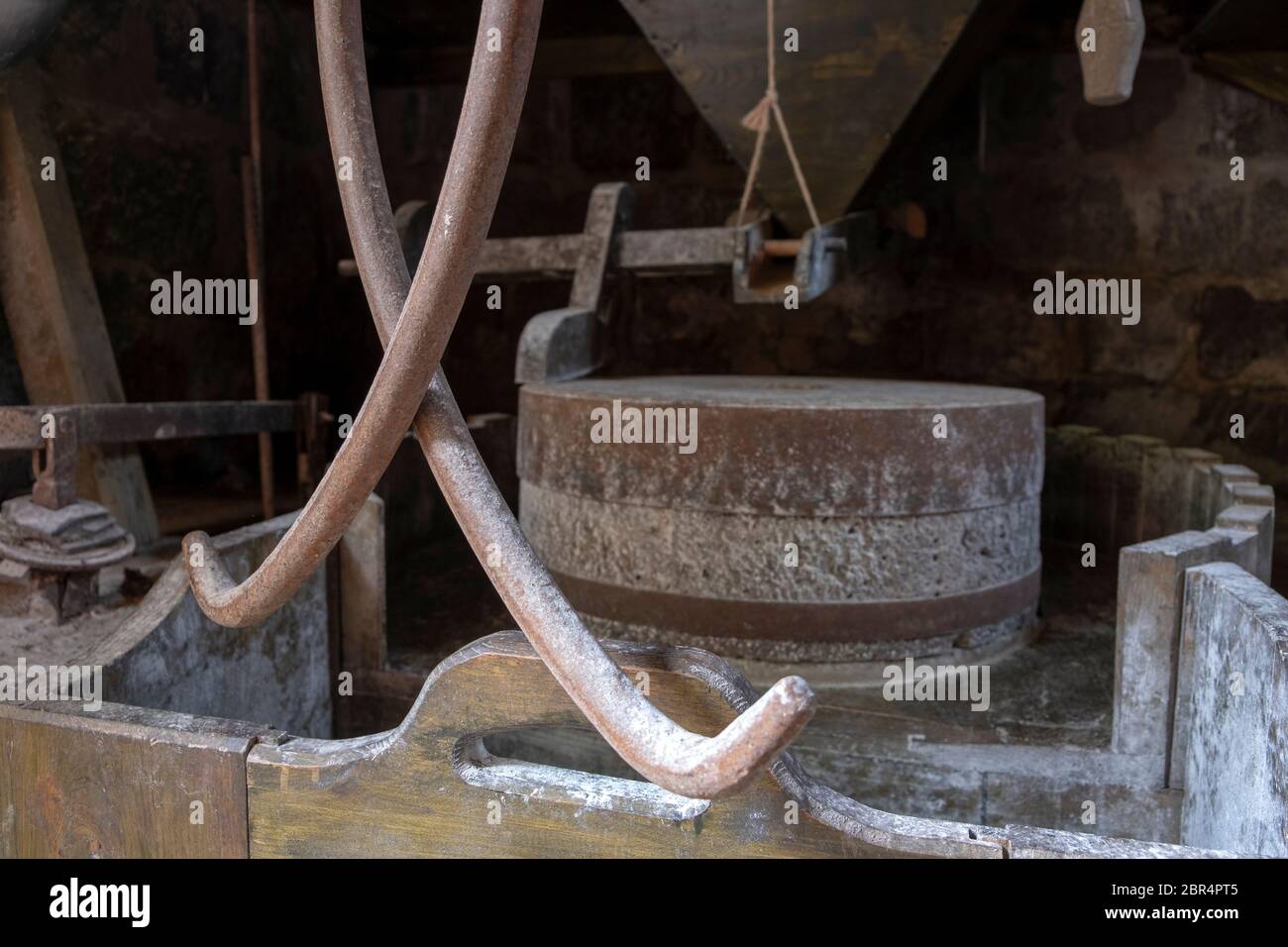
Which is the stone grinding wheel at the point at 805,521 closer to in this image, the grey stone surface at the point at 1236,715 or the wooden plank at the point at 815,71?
the grey stone surface at the point at 1236,715

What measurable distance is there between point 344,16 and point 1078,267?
3.77 metres

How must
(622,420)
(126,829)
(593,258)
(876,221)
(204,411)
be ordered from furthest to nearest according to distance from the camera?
(876,221), (593,258), (204,411), (622,420), (126,829)

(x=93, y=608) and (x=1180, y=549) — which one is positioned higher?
(x=1180, y=549)

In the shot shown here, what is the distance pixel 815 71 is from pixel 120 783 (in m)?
2.72

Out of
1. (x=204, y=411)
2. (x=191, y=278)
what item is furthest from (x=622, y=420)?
(x=191, y=278)

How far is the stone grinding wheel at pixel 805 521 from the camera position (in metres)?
2.45

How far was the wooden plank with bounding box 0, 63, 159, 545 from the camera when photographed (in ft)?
9.54

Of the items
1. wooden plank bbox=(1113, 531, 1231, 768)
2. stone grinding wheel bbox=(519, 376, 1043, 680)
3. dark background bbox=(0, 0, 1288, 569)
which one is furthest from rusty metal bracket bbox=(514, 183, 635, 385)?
wooden plank bbox=(1113, 531, 1231, 768)

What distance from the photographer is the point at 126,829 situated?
59.5 inches

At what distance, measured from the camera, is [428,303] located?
1.18 metres

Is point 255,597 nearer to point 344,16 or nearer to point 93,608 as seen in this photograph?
point 344,16

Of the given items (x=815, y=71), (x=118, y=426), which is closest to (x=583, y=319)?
(x=815, y=71)

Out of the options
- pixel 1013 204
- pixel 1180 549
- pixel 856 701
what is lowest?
pixel 856 701

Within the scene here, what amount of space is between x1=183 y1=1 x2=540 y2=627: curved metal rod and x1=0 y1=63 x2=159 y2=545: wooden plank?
1845 mm
